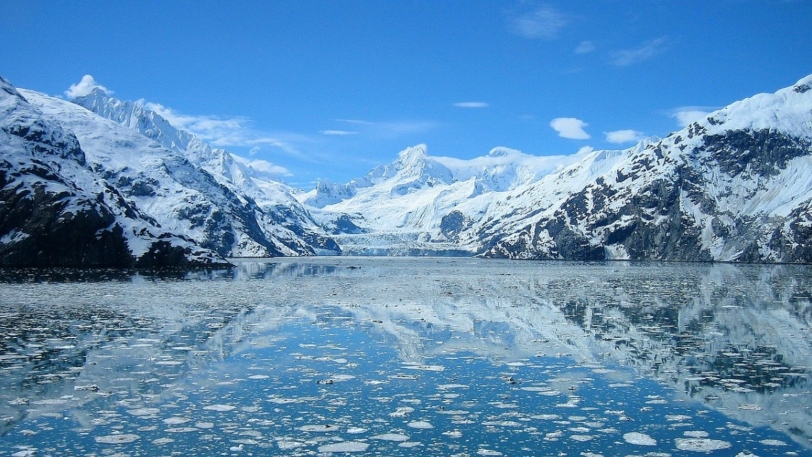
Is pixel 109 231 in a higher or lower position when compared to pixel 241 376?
higher

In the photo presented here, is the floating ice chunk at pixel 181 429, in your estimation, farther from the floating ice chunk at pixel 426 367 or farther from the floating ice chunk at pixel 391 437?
the floating ice chunk at pixel 426 367

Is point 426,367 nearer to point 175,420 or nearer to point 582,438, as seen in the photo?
point 582,438

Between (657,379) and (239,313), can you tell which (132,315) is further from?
(657,379)

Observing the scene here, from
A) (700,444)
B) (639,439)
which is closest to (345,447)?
(639,439)

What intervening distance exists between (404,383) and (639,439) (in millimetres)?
8490

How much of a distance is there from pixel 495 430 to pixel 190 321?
25.9 m

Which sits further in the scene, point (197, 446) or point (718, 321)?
point (718, 321)

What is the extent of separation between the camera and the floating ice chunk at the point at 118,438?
15084mm

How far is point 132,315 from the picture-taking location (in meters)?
40.8

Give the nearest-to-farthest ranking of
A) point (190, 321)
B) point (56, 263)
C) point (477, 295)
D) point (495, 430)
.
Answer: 1. point (495, 430)
2. point (190, 321)
3. point (477, 295)
4. point (56, 263)

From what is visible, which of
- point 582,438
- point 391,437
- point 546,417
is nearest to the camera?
point 582,438

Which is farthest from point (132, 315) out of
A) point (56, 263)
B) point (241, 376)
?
point (56, 263)

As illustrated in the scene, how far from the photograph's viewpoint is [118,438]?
15.3m

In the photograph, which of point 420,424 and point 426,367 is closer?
point 420,424
